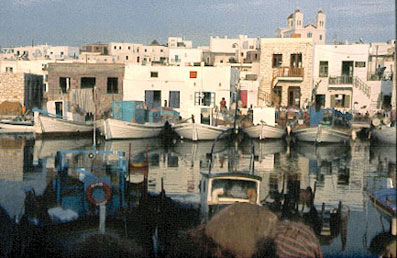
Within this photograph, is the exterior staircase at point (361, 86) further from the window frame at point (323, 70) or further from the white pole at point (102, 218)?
the white pole at point (102, 218)

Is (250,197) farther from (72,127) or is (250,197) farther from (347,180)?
(72,127)

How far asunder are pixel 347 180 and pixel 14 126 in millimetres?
23066

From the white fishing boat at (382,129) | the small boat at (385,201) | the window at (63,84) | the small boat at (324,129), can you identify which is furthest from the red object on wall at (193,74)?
the small boat at (385,201)

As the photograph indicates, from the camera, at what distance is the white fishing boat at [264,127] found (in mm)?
33281

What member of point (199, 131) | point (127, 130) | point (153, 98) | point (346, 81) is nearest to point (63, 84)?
point (153, 98)

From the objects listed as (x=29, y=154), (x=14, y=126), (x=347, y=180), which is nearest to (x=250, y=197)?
(x=347, y=180)

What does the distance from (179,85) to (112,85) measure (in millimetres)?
5468

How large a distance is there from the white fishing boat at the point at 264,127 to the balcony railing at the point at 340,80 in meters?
13.9

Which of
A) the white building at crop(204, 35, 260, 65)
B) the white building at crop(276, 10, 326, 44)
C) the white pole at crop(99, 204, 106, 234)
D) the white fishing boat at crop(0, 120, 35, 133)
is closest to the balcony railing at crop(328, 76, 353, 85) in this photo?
the white building at crop(204, 35, 260, 65)

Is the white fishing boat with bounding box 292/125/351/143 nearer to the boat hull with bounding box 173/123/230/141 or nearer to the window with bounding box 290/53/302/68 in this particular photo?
the boat hull with bounding box 173/123/230/141

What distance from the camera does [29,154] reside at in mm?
25984

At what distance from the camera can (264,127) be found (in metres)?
33.2

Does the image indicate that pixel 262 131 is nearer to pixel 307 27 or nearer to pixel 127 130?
pixel 127 130

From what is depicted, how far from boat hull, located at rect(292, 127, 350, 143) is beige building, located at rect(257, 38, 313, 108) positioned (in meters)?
12.9
